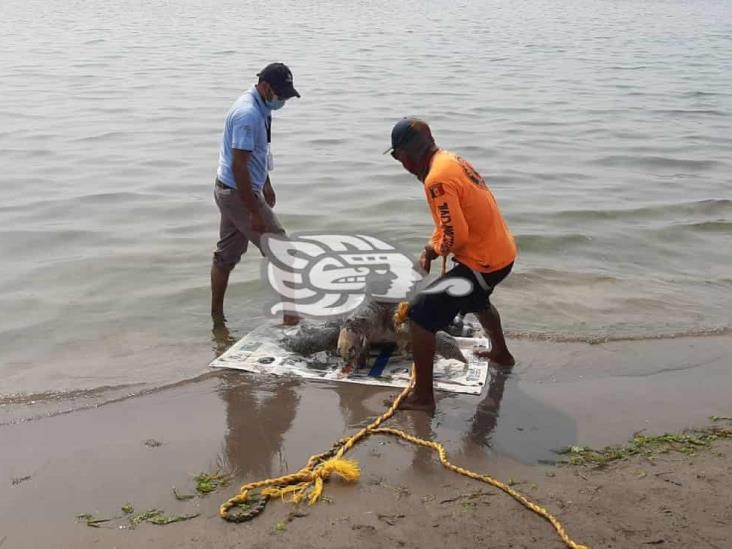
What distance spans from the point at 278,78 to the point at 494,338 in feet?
7.63

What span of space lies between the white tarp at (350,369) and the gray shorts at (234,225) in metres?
0.77

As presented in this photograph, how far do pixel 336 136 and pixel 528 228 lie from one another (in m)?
5.15

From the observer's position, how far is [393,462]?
13.1 feet

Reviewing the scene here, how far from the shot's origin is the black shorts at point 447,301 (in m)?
4.51

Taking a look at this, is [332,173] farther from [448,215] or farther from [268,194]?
[448,215]

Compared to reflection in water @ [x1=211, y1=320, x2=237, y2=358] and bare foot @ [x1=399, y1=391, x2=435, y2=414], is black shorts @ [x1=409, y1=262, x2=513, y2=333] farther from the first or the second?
reflection in water @ [x1=211, y1=320, x2=237, y2=358]

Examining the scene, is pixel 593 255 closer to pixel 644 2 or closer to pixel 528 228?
pixel 528 228

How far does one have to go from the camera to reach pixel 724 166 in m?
12.3

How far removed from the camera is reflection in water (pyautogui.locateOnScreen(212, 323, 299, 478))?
13.2 ft

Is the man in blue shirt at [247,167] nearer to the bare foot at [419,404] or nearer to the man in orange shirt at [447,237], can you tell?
the man in orange shirt at [447,237]

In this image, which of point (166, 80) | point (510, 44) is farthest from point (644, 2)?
point (166, 80)

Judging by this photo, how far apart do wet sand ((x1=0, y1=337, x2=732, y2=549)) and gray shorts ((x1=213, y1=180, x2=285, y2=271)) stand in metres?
1.16

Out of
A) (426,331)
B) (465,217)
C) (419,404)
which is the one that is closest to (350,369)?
(419,404)

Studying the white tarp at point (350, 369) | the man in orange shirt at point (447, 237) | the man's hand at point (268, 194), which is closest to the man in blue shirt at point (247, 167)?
the man's hand at point (268, 194)
